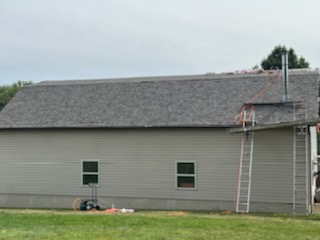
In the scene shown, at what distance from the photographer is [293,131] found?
17328 mm

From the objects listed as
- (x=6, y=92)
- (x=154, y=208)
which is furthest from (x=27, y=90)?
(x=6, y=92)

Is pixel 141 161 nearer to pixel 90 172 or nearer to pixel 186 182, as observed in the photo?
pixel 186 182

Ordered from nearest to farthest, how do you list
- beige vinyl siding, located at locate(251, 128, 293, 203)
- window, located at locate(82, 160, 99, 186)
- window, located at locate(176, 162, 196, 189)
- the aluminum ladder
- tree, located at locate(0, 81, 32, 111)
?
1. the aluminum ladder
2. beige vinyl siding, located at locate(251, 128, 293, 203)
3. window, located at locate(176, 162, 196, 189)
4. window, located at locate(82, 160, 99, 186)
5. tree, located at locate(0, 81, 32, 111)

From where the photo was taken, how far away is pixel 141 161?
772 inches

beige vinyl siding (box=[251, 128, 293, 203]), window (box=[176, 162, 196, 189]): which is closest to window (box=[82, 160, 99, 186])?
window (box=[176, 162, 196, 189])

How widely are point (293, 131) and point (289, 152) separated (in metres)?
0.76

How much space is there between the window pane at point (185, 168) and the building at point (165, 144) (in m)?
0.04

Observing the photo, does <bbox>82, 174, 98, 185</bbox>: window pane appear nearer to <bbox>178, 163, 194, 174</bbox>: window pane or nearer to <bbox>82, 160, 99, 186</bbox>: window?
<bbox>82, 160, 99, 186</bbox>: window

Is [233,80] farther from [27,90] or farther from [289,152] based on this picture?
[27,90]

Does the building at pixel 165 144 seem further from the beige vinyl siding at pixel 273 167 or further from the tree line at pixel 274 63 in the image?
the tree line at pixel 274 63

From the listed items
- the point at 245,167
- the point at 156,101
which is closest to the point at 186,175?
the point at 245,167

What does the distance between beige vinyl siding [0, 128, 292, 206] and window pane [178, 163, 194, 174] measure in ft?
0.71

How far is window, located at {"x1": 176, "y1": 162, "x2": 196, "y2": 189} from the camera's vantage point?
62.1 feet

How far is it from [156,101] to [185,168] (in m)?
3.53
